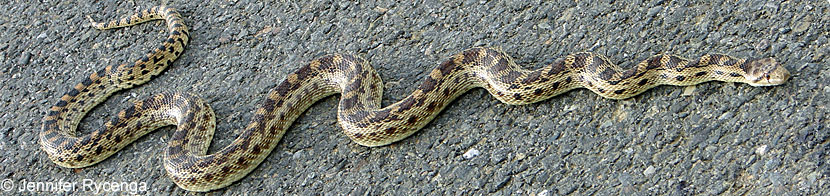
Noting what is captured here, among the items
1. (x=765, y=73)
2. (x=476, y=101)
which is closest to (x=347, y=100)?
(x=476, y=101)

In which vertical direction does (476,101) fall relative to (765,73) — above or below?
below

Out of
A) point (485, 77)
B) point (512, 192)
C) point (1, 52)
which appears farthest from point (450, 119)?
point (1, 52)

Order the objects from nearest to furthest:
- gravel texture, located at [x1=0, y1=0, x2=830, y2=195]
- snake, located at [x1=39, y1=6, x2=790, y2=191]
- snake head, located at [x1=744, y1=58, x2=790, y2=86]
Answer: gravel texture, located at [x1=0, y1=0, x2=830, y2=195], snake head, located at [x1=744, y1=58, x2=790, y2=86], snake, located at [x1=39, y1=6, x2=790, y2=191]

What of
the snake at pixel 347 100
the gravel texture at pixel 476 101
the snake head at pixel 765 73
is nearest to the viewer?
the gravel texture at pixel 476 101

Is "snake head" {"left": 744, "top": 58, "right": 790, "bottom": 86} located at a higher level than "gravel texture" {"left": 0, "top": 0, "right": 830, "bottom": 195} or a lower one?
higher

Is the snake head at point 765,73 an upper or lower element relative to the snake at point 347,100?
upper

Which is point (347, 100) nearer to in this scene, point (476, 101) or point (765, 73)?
point (476, 101)
